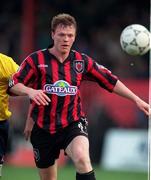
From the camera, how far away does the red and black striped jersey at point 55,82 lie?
8172 mm

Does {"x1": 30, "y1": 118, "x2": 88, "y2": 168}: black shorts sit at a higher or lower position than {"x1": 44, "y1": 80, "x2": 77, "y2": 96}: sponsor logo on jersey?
lower

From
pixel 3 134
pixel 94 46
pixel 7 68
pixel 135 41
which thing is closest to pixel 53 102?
pixel 7 68

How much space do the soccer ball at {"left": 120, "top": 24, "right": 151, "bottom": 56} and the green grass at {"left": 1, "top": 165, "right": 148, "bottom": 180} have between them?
3419mm

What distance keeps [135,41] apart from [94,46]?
876 centimetres

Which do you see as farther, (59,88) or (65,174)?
(65,174)

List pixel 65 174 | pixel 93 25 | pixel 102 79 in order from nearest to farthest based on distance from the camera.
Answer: pixel 102 79 → pixel 65 174 → pixel 93 25

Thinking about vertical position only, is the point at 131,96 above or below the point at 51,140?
above

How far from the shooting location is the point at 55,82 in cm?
818

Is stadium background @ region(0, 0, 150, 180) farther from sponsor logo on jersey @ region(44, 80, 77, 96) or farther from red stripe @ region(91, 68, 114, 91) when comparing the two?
sponsor logo on jersey @ region(44, 80, 77, 96)

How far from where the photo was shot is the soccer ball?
31.6ft

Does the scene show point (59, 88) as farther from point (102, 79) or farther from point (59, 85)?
point (102, 79)

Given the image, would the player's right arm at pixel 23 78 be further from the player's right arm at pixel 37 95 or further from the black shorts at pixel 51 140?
the black shorts at pixel 51 140

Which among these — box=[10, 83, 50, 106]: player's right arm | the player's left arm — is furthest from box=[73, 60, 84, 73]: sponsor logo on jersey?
→ box=[10, 83, 50, 106]: player's right arm

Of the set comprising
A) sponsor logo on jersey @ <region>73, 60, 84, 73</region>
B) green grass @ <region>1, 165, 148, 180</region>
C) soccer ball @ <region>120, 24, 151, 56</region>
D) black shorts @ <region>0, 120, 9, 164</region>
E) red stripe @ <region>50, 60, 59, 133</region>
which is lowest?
green grass @ <region>1, 165, 148, 180</region>
